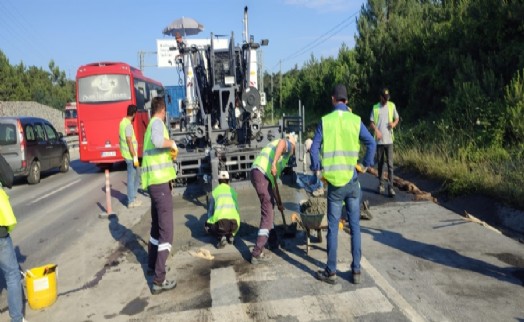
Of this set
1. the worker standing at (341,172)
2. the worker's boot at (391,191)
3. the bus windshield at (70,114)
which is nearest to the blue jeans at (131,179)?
the worker's boot at (391,191)

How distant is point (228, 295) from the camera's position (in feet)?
15.4

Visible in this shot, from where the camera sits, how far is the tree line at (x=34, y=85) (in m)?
45.4

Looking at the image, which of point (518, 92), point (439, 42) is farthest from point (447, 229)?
point (439, 42)

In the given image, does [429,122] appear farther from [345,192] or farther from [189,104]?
[345,192]

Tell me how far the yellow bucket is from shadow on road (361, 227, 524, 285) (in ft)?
13.4

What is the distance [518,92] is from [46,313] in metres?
9.36

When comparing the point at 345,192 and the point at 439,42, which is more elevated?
the point at 439,42

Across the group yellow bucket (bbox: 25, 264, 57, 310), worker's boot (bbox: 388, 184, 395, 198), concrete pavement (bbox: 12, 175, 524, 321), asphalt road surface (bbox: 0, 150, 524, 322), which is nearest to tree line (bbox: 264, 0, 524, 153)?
worker's boot (bbox: 388, 184, 395, 198)

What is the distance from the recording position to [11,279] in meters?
4.07

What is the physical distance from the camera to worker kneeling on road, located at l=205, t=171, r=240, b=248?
6309mm

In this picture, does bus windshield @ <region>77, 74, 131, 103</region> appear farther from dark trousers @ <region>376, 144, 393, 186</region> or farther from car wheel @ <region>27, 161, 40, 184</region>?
dark trousers @ <region>376, 144, 393, 186</region>

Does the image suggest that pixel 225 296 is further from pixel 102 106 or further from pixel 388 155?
pixel 102 106

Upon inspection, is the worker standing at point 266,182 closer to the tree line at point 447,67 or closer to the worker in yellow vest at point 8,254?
the worker in yellow vest at point 8,254

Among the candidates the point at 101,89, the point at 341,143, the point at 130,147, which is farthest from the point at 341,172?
the point at 101,89
